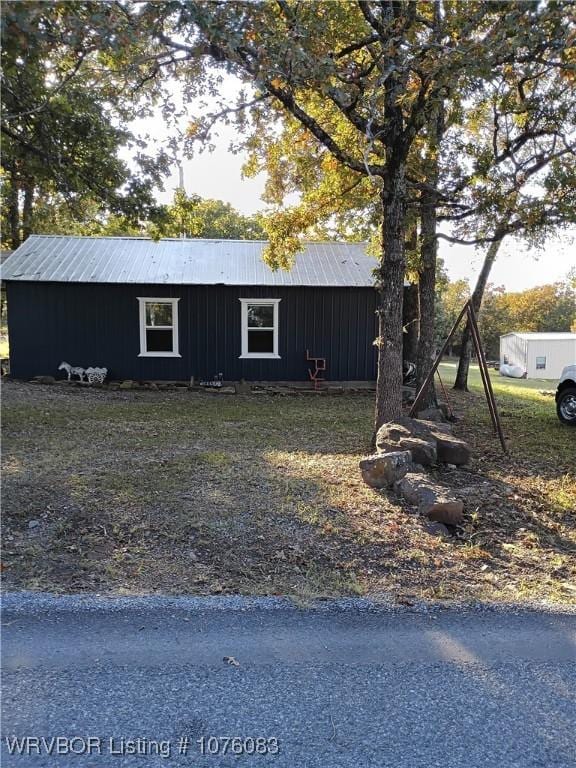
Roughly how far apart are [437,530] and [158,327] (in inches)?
439

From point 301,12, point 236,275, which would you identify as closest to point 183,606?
point 301,12

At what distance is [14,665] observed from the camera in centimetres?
263

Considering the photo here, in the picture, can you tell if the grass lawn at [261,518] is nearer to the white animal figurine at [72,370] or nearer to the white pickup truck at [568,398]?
the white pickup truck at [568,398]

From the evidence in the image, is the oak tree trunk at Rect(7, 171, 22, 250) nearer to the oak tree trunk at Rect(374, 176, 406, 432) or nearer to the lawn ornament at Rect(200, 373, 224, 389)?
the lawn ornament at Rect(200, 373, 224, 389)

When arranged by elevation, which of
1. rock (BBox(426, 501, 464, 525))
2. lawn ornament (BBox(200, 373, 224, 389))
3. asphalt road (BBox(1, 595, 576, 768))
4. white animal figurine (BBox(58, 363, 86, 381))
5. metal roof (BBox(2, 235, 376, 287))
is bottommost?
asphalt road (BBox(1, 595, 576, 768))

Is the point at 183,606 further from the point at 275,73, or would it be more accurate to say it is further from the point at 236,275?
the point at 236,275

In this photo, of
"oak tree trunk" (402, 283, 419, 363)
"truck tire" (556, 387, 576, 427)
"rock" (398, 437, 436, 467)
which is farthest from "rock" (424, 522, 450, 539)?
"oak tree trunk" (402, 283, 419, 363)

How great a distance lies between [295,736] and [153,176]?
7261 millimetres

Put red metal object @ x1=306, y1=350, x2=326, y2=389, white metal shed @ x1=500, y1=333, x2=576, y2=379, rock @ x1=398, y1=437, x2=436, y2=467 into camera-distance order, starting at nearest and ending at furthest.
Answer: rock @ x1=398, y1=437, x2=436, y2=467
red metal object @ x1=306, y1=350, x2=326, y2=389
white metal shed @ x1=500, y1=333, x2=576, y2=379

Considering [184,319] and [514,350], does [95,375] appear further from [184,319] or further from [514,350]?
[514,350]

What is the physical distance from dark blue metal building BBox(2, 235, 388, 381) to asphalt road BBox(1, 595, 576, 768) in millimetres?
11377

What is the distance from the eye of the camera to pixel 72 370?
14.1 m

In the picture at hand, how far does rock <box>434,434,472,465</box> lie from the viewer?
22.2ft

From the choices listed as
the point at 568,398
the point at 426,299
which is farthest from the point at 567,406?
the point at 426,299
